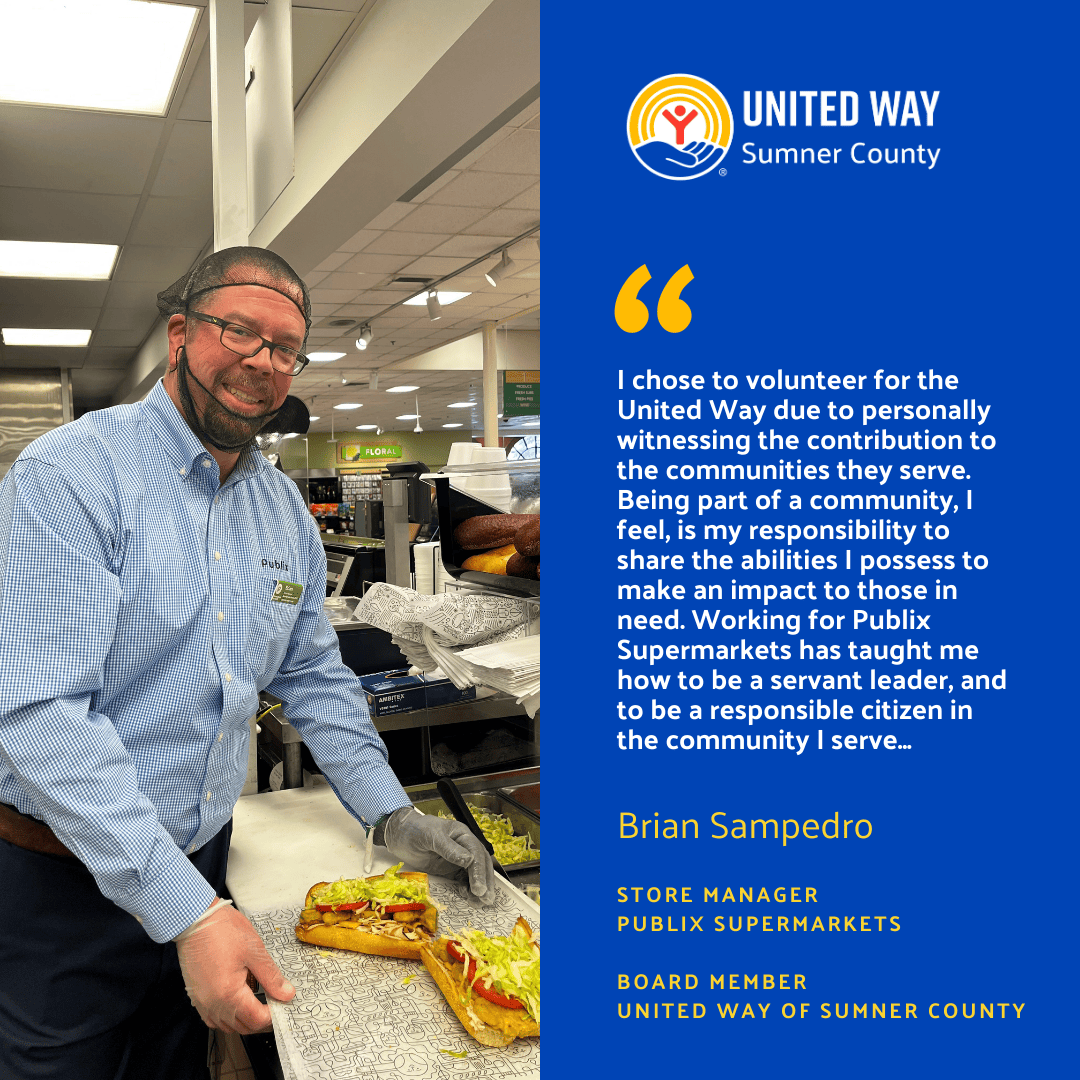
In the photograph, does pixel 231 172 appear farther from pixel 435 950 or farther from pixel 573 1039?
pixel 573 1039

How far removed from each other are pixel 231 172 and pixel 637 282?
8.95 ft

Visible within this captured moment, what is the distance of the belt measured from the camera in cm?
144

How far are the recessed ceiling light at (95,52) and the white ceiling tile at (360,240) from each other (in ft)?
6.31

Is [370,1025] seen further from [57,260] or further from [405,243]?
[57,260]

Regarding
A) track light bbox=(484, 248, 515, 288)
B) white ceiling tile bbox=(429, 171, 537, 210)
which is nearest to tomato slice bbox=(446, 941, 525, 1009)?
white ceiling tile bbox=(429, 171, 537, 210)

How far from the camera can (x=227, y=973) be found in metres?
1.29

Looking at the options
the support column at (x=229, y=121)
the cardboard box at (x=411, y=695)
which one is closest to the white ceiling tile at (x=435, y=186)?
the support column at (x=229, y=121)

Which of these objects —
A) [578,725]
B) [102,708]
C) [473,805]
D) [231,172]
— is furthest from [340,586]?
[578,725]

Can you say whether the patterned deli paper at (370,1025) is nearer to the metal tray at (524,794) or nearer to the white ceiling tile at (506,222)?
the metal tray at (524,794)

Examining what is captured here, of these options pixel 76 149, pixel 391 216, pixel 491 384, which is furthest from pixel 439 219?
pixel 491 384

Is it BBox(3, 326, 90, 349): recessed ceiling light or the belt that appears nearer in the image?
the belt

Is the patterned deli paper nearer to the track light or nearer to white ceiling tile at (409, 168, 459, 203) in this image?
white ceiling tile at (409, 168, 459, 203)

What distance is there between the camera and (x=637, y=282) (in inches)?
32.3

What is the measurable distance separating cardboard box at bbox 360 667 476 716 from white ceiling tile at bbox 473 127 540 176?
130 inches
